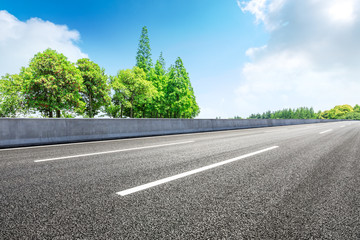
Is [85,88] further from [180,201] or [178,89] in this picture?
[180,201]

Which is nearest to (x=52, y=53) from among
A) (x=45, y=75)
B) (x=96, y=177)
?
(x=45, y=75)

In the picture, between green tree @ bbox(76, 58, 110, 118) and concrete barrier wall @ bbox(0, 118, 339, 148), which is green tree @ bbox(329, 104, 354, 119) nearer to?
green tree @ bbox(76, 58, 110, 118)

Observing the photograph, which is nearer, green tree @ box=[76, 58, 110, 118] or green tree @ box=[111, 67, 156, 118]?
green tree @ box=[76, 58, 110, 118]

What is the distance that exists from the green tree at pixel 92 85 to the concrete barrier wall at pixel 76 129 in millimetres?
25970

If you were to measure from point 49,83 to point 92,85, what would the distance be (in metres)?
8.98

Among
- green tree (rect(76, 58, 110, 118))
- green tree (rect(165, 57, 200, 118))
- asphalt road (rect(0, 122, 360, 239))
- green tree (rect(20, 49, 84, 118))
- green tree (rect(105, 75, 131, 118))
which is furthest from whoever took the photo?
green tree (rect(165, 57, 200, 118))

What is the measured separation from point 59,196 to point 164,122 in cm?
Answer: 1039

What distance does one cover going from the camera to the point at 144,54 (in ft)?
159

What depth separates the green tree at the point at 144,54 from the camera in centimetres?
→ 4766

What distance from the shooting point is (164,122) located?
42.0 feet

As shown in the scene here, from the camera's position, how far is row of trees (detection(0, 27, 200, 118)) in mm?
26172

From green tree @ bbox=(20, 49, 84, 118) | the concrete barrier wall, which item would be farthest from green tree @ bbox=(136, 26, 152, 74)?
the concrete barrier wall

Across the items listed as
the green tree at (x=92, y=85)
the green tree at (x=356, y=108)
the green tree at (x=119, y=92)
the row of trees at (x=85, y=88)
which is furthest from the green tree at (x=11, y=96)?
the green tree at (x=356, y=108)

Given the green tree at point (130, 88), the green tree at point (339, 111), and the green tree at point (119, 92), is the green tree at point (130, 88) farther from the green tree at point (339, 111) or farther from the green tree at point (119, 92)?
the green tree at point (339, 111)
